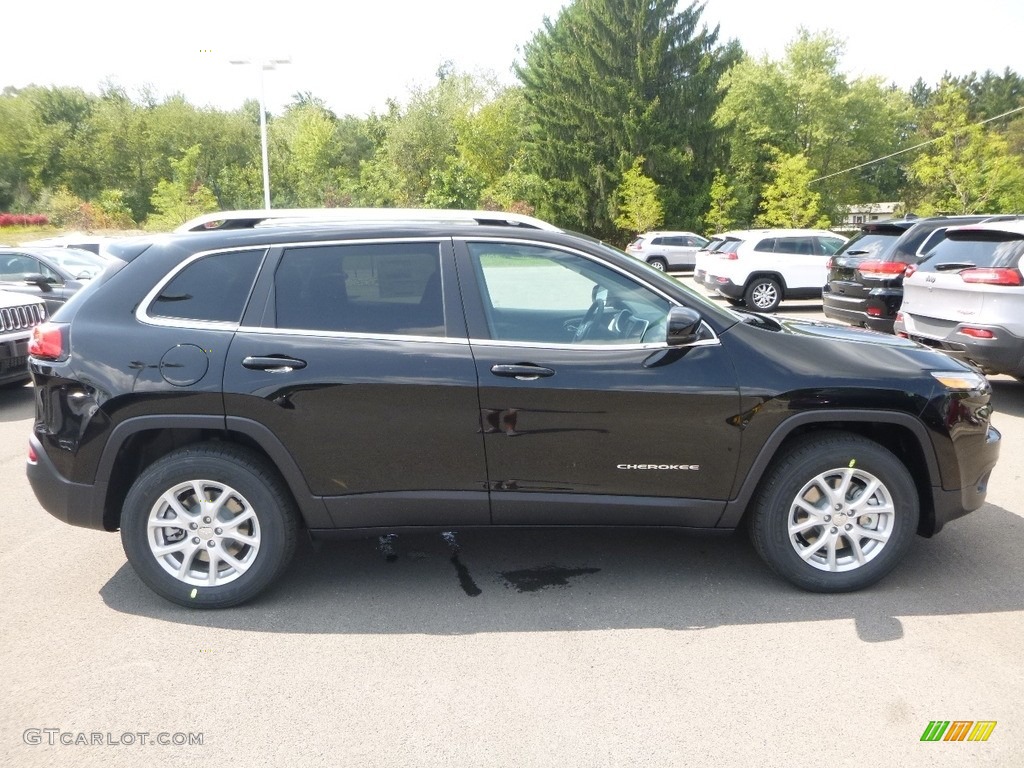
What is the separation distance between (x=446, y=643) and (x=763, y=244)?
15413mm

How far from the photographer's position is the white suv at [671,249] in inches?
1241

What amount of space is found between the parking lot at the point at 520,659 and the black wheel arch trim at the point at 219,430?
1.90 ft

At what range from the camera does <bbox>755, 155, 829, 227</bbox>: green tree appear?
3822 cm

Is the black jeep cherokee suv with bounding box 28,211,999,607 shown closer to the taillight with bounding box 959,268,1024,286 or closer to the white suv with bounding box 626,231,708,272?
the taillight with bounding box 959,268,1024,286

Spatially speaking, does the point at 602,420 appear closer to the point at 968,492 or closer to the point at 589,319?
the point at 589,319

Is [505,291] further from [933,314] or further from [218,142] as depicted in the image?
[218,142]

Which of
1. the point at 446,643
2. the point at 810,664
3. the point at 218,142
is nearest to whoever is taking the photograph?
the point at 810,664

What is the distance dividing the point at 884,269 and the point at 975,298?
3.41 meters

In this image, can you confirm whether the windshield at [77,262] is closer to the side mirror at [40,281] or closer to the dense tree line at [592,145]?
the side mirror at [40,281]

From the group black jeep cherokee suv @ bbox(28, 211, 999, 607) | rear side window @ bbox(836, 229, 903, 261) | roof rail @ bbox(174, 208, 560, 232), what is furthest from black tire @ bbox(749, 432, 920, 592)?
rear side window @ bbox(836, 229, 903, 261)

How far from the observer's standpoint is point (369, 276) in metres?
4.07

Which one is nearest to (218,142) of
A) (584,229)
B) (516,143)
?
(516,143)

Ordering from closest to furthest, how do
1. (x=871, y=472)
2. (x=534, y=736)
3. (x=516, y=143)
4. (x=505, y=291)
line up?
(x=534, y=736), (x=871, y=472), (x=505, y=291), (x=516, y=143)

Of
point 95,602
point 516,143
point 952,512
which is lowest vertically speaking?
point 95,602
